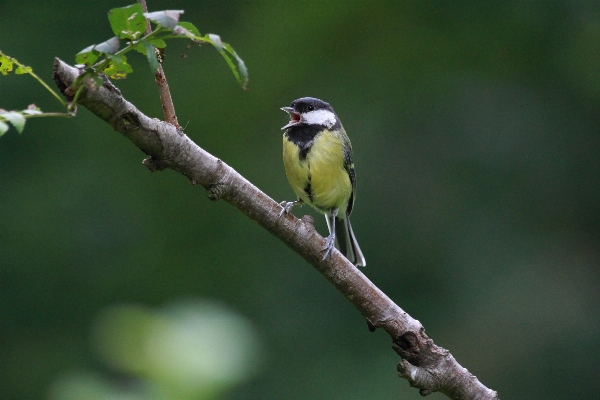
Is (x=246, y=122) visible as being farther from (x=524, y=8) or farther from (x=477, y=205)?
(x=524, y=8)

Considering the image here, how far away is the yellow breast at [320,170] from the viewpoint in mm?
3551

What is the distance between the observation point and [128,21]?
5.19 feet

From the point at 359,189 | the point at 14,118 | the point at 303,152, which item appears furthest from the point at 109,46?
the point at 359,189

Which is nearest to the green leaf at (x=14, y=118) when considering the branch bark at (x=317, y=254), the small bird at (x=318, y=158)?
the branch bark at (x=317, y=254)

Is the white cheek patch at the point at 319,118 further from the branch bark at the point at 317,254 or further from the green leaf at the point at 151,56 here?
the green leaf at the point at 151,56

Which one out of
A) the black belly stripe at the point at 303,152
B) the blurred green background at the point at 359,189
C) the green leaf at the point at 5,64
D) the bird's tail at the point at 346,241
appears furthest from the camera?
the blurred green background at the point at 359,189

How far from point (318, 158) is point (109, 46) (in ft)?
6.73

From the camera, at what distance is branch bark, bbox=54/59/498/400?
2.06 meters

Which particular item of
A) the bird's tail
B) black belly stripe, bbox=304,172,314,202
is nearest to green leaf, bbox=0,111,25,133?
black belly stripe, bbox=304,172,314,202

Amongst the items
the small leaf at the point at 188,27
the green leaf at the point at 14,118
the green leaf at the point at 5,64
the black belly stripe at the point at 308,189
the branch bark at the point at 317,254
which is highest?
the black belly stripe at the point at 308,189

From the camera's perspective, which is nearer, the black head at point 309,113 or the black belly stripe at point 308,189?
the black belly stripe at point 308,189

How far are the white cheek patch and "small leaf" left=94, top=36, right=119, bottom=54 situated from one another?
2190 mm

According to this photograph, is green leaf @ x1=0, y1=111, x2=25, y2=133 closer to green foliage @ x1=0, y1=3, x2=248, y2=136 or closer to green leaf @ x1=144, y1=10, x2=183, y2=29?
A: green foliage @ x1=0, y1=3, x2=248, y2=136

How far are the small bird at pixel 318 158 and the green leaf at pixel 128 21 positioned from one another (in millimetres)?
1924
